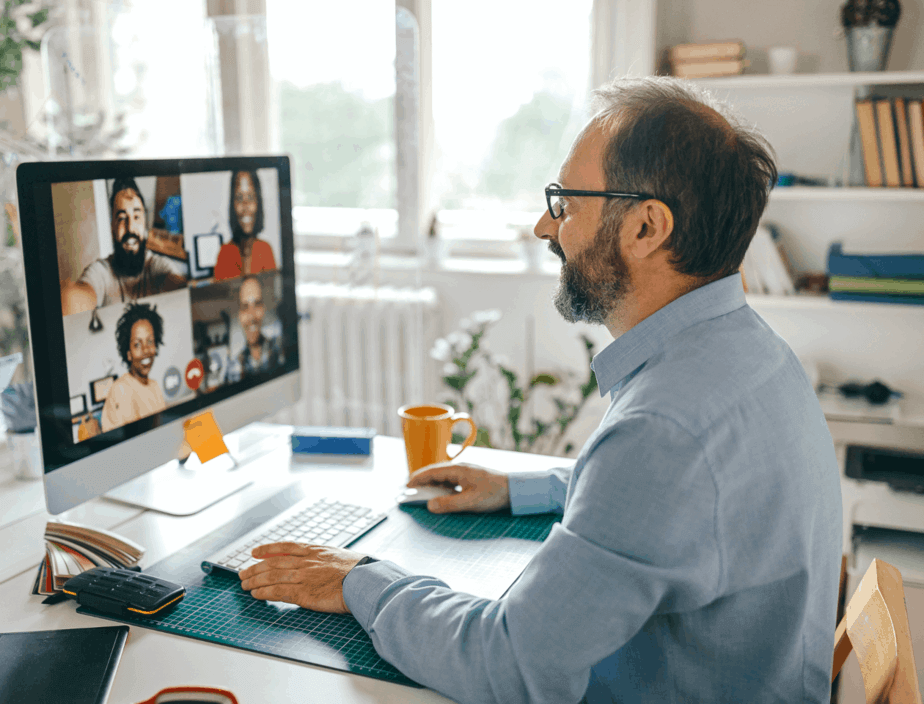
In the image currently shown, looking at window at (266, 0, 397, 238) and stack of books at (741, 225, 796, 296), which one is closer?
stack of books at (741, 225, 796, 296)

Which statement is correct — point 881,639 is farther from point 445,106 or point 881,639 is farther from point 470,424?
point 445,106

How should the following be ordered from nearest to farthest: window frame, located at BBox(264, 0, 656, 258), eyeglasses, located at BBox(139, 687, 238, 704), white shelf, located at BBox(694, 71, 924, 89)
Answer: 1. eyeglasses, located at BBox(139, 687, 238, 704)
2. white shelf, located at BBox(694, 71, 924, 89)
3. window frame, located at BBox(264, 0, 656, 258)

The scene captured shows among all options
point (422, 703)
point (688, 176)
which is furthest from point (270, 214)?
point (422, 703)

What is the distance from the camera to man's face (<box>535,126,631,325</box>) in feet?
3.08

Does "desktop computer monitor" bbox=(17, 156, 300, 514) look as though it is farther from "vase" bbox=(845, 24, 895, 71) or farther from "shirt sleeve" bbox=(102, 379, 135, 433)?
"vase" bbox=(845, 24, 895, 71)

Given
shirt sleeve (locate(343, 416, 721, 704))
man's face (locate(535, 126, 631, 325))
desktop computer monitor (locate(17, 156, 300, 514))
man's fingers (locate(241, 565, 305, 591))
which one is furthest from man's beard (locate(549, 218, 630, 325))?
desktop computer monitor (locate(17, 156, 300, 514))

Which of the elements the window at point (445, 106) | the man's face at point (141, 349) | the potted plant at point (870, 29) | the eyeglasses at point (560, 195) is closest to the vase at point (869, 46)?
the potted plant at point (870, 29)

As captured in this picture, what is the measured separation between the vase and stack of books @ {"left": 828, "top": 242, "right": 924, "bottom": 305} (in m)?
0.54

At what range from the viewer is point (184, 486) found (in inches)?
51.5

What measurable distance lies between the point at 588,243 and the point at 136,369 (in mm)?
655

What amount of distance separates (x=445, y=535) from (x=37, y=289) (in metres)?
0.61

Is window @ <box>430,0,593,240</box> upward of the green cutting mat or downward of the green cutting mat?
upward

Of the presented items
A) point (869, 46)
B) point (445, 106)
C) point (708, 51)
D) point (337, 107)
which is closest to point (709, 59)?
point (708, 51)

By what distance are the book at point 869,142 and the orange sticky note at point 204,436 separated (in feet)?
6.53
